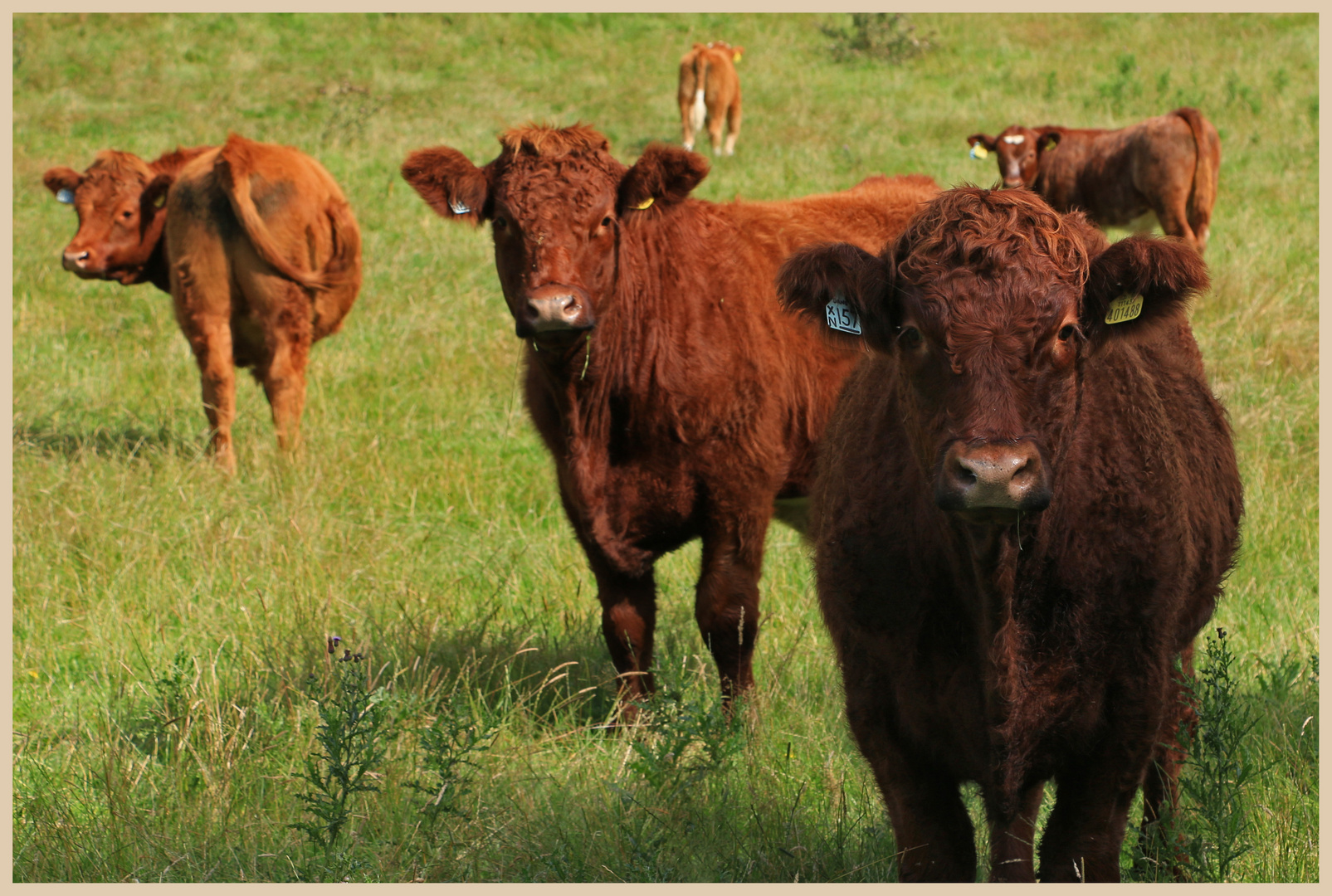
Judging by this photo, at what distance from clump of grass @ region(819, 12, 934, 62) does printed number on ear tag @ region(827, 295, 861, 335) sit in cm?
2326

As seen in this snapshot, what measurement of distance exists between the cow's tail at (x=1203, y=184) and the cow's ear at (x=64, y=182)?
10986 mm

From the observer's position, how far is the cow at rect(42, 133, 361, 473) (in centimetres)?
805

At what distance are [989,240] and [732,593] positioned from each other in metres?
→ 2.30

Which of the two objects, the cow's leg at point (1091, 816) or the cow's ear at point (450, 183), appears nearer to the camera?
the cow's leg at point (1091, 816)

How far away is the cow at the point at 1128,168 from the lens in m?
13.5

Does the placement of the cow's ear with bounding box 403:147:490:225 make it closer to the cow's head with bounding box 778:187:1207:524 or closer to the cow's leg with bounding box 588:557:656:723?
the cow's leg with bounding box 588:557:656:723

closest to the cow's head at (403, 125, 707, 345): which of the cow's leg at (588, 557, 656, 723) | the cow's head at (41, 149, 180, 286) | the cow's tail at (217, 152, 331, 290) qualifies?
the cow's leg at (588, 557, 656, 723)

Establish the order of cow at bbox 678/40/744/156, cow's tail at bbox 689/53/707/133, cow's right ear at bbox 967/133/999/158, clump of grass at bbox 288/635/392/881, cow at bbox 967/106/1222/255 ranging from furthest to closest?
1. cow's tail at bbox 689/53/707/133
2. cow at bbox 678/40/744/156
3. cow's right ear at bbox 967/133/999/158
4. cow at bbox 967/106/1222/255
5. clump of grass at bbox 288/635/392/881

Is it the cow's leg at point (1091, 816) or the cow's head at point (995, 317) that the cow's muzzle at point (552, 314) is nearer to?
the cow's head at point (995, 317)

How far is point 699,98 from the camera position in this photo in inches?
796

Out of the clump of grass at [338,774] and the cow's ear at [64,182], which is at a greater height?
the cow's ear at [64,182]

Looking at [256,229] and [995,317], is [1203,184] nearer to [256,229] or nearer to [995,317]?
[256,229]

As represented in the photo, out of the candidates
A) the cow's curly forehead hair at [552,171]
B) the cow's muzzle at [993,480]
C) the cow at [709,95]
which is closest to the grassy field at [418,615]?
the cow's muzzle at [993,480]

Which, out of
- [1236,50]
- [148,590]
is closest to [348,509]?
[148,590]
